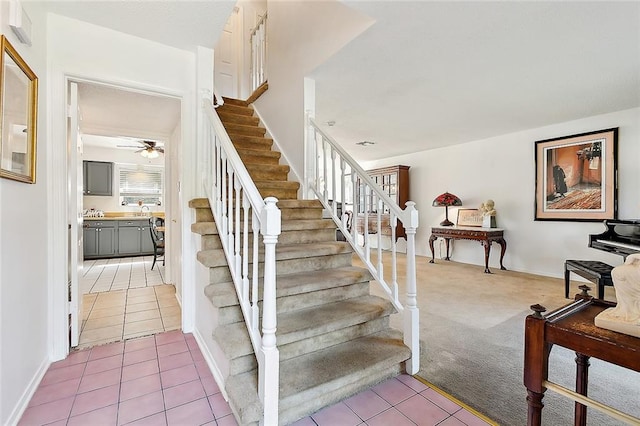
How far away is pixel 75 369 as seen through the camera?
201 cm

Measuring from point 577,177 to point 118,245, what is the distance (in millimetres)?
8145

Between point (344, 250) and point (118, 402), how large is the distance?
70.4 inches

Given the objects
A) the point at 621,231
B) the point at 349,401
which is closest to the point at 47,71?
the point at 349,401

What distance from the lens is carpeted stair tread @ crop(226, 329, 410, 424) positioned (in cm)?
149

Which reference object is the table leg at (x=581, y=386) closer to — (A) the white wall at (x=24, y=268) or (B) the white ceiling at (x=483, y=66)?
(B) the white ceiling at (x=483, y=66)

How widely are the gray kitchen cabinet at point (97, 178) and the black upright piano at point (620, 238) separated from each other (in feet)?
27.9

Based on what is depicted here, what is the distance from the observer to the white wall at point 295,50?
2.61 meters

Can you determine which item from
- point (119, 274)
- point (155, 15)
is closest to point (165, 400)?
point (155, 15)

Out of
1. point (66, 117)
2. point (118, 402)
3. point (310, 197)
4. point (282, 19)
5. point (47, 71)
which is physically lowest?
point (118, 402)

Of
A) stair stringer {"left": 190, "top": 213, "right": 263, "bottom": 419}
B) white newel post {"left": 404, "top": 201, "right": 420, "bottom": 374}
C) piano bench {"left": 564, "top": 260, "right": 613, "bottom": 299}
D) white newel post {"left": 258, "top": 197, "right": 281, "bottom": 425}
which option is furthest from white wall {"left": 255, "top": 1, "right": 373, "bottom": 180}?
piano bench {"left": 564, "top": 260, "right": 613, "bottom": 299}

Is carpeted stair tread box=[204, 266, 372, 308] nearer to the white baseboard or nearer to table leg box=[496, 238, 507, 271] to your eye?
the white baseboard

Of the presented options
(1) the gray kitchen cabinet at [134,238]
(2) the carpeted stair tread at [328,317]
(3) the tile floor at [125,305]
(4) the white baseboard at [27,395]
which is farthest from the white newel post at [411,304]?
(1) the gray kitchen cabinet at [134,238]

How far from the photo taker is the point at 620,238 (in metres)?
3.34

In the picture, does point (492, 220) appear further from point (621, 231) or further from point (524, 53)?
point (524, 53)
